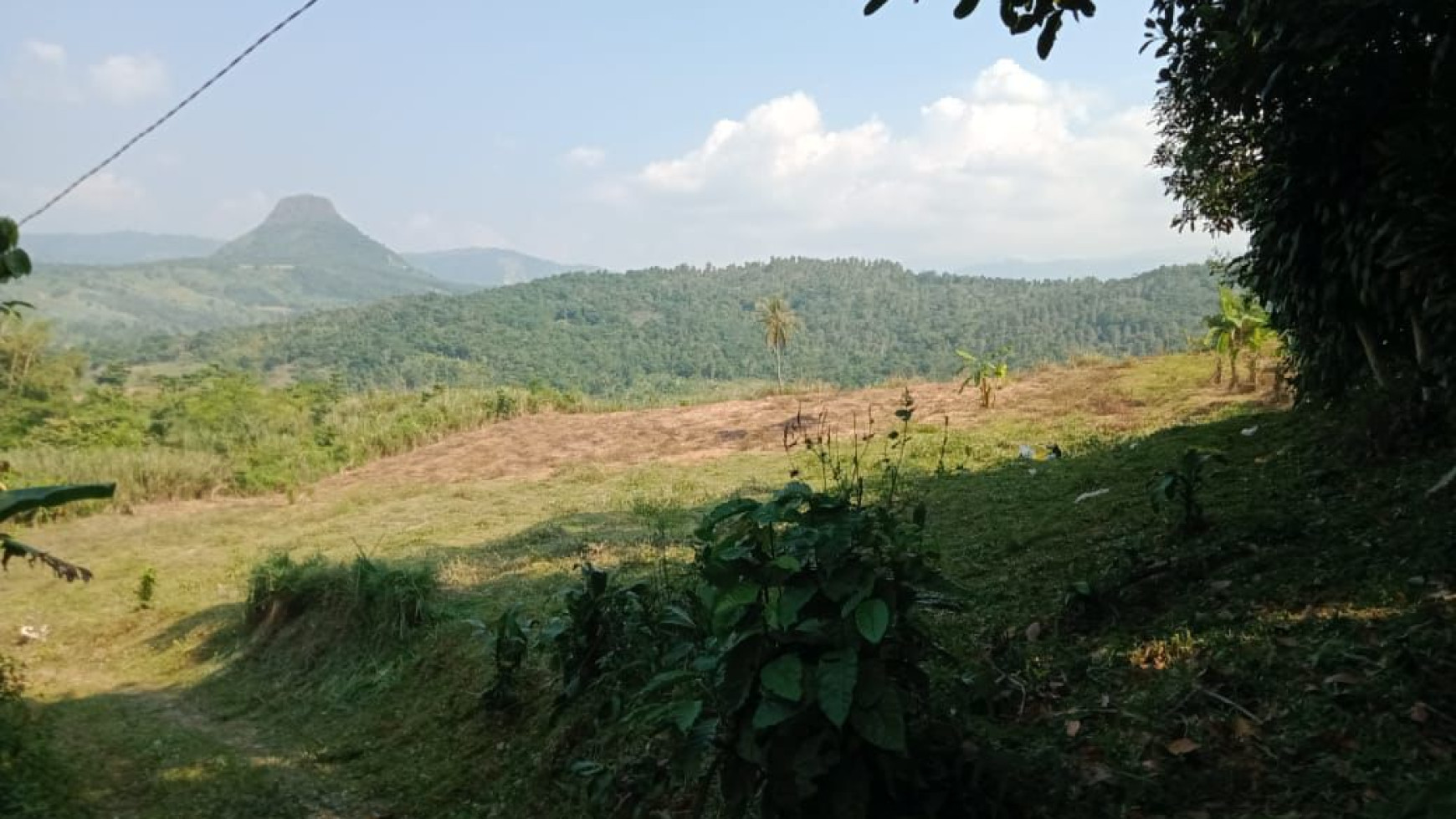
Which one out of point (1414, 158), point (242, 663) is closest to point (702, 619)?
point (1414, 158)

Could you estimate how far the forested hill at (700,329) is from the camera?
54281 millimetres

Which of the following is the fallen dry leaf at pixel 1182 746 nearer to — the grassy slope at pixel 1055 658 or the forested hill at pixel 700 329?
the grassy slope at pixel 1055 658

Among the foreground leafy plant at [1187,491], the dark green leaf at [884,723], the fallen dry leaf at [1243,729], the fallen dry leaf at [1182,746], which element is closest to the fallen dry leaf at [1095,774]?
the fallen dry leaf at [1182,746]

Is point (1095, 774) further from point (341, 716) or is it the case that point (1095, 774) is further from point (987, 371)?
point (987, 371)

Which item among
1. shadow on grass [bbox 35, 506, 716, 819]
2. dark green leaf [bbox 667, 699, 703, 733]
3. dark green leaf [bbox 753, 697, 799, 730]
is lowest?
shadow on grass [bbox 35, 506, 716, 819]

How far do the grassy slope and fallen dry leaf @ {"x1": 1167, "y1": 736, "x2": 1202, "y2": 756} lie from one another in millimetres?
18

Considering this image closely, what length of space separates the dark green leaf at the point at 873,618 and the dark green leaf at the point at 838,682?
0.08m

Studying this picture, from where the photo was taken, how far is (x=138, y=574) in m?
10.3

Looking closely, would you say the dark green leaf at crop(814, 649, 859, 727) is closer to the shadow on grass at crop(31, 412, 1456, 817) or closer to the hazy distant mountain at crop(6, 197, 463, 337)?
the shadow on grass at crop(31, 412, 1456, 817)

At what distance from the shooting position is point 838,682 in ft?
6.49

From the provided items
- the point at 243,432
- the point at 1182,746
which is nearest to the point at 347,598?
the point at 1182,746

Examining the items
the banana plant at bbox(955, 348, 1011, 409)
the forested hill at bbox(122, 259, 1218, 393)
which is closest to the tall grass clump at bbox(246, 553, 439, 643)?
the banana plant at bbox(955, 348, 1011, 409)

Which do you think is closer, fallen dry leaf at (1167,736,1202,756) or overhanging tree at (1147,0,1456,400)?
fallen dry leaf at (1167,736,1202,756)

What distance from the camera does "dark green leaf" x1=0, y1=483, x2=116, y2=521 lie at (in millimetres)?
3354
